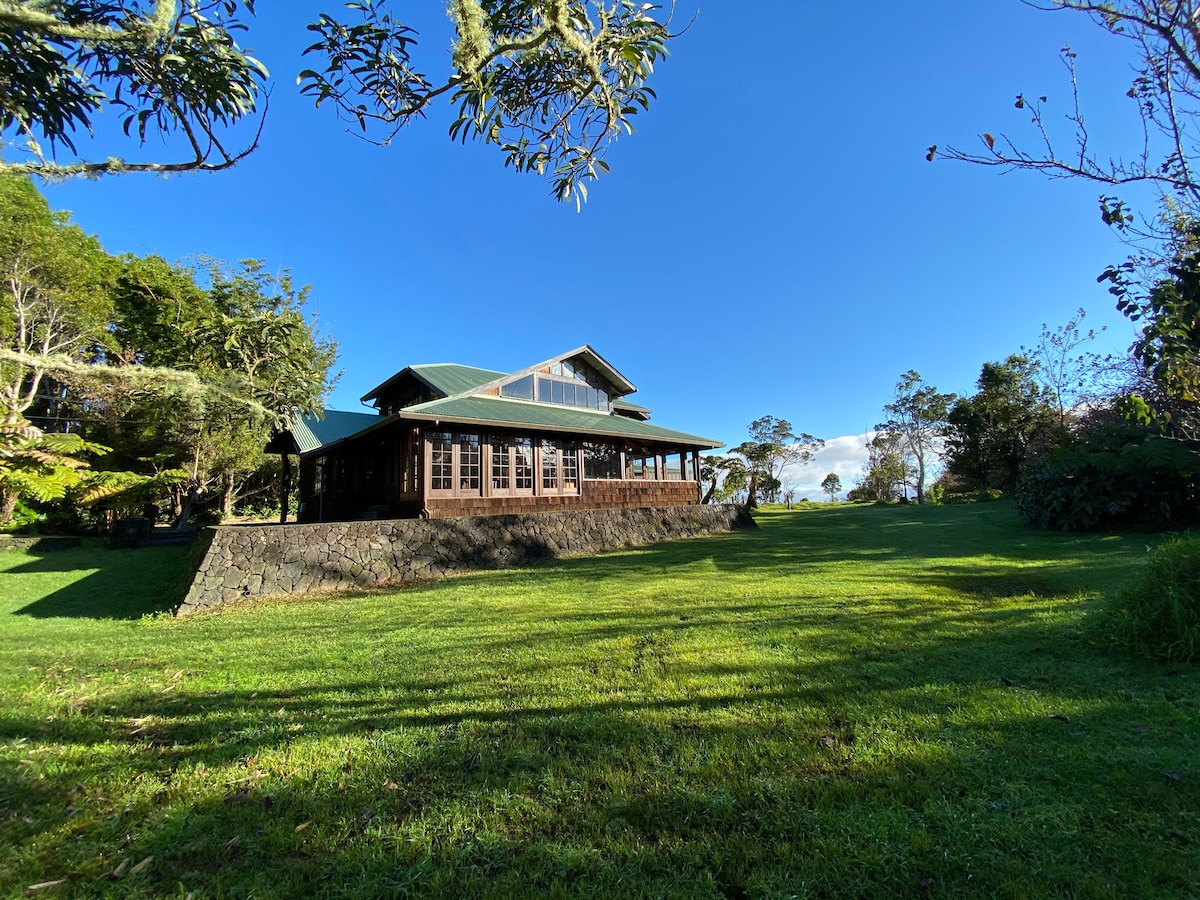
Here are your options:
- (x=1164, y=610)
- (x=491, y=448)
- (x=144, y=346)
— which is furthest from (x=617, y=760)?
(x=144, y=346)

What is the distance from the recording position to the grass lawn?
194 centimetres

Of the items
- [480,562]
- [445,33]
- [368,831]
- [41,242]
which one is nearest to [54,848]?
[368,831]

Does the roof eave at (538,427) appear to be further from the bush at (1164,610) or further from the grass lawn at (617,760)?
the bush at (1164,610)

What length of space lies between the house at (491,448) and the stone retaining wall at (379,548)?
4.18 ft

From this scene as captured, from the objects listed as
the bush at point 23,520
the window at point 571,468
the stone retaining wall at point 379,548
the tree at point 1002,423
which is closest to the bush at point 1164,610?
the stone retaining wall at point 379,548

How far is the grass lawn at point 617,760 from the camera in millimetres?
1942

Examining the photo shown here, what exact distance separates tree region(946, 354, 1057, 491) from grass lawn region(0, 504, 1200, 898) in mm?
27734

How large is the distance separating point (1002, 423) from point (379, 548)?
33.0m

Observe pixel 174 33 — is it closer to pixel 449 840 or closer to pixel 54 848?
pixel 54 848

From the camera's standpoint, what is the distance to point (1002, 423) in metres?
28.1

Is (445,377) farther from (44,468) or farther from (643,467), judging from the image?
(44,468)

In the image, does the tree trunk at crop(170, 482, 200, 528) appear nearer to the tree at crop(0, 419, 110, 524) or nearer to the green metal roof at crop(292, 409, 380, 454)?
the tree at crop(0, 419, 110, 524)

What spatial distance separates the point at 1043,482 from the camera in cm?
1339

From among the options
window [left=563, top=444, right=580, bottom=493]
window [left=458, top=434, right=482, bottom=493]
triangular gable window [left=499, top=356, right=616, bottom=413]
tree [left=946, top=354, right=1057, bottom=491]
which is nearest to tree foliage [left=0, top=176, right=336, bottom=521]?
window [left=458, top=434, right=482, bottom=493]
